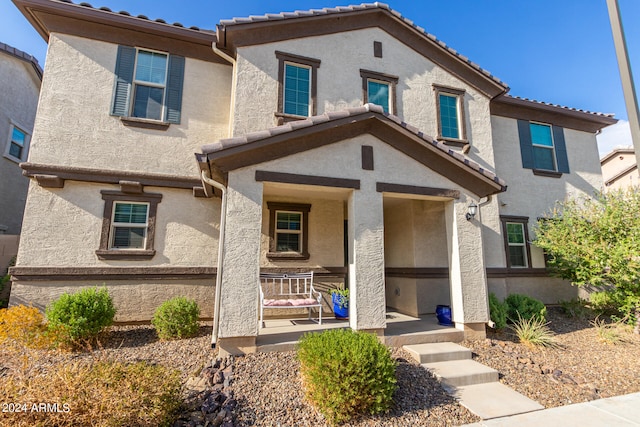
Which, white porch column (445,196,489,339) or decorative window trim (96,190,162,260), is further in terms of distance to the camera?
decorative window trim (96,190,162,260)

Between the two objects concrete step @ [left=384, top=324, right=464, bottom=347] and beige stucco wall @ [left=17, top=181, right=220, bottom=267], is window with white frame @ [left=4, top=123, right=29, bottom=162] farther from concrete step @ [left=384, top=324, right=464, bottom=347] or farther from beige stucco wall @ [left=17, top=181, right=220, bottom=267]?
concrete step @ [left=384, top=324, right=464, bottom=347]

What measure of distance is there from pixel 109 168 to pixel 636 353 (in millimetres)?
12260

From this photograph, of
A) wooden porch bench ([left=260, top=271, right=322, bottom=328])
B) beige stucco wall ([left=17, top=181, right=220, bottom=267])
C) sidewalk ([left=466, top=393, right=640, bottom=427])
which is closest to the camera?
sidewalk ([left=466, top=393, right=640, bottom=427])

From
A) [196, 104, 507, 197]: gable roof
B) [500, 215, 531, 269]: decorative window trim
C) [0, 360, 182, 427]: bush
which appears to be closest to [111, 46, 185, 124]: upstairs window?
[196, 104, 507, 197]: gable roof

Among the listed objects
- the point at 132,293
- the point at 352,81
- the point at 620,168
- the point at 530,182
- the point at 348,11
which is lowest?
the point at 132,293

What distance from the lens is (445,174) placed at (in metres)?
6.73

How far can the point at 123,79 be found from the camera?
7.65 metres

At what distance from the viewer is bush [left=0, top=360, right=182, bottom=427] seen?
9.80 feet

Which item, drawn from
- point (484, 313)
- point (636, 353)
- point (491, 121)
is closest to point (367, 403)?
point (484, 313)

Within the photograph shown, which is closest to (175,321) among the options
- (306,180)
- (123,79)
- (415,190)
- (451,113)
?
(306,180)

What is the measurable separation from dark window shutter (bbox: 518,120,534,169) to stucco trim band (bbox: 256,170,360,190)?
25.1 ft

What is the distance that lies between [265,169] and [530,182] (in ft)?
30.7

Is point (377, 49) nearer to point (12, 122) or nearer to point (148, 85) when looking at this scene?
point (148, 85)

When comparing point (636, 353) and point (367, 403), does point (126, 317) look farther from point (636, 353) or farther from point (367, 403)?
point (636, 353)
